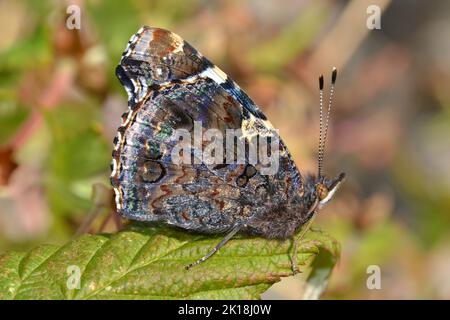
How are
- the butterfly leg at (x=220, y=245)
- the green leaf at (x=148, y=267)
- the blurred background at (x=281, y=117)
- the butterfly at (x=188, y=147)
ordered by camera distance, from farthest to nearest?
the blurred background at (x=281, y=117) < the butterfly at (x=188, y=147) < the butterfly leg at (x=220, y=245) < the green leaf at (x=148, y=267)

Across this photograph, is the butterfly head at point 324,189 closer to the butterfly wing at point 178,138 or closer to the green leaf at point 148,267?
the butterfly wing at point 178,138

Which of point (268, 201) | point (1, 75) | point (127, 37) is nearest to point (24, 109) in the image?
point (1, 75)

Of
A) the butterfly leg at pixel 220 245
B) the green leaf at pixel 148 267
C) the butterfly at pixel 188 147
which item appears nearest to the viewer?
the green leaf at pixel 148 267

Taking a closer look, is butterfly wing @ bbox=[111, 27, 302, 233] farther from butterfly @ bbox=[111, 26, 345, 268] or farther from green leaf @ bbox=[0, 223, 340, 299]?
green leaf @ bbox=[0, 223, 340, 299]

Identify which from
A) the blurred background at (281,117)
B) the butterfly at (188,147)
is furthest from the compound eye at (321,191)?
the blurred background at (281,117)

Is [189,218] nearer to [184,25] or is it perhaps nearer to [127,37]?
[127,37]

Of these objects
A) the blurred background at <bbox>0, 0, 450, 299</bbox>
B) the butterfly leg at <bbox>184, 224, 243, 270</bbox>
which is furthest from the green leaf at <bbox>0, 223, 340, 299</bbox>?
the blurred background at <bbox>0, 0, 450, 299</bbox>
